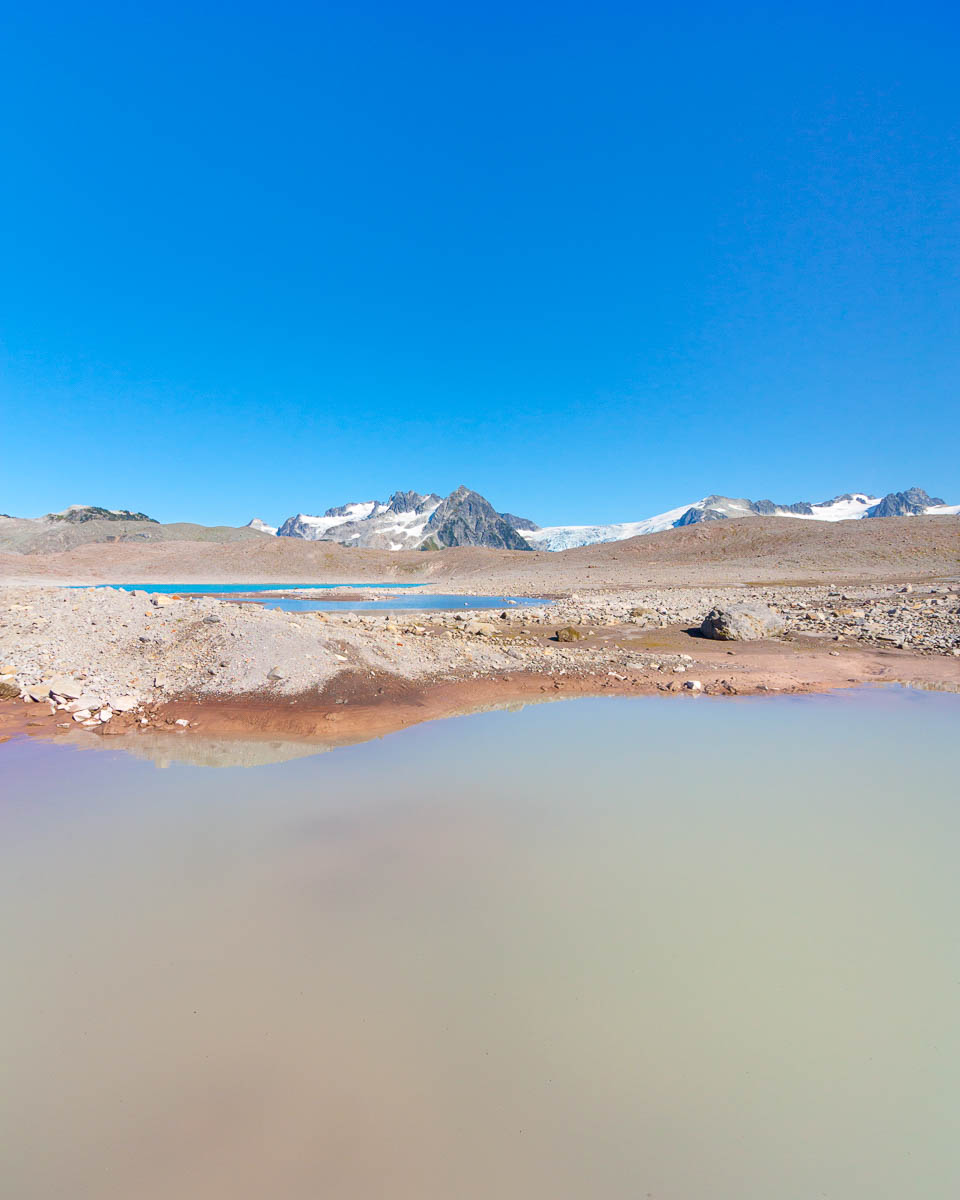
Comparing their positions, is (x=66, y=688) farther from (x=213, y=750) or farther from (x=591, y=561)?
(x=591, y=561)

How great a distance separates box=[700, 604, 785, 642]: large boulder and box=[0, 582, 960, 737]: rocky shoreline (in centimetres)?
50

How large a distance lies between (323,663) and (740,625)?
1426 centimetres

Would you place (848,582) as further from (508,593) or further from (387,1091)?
(387,1091)

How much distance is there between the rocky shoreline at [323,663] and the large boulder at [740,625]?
498 mm

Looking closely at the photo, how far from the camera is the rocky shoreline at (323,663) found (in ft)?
35.3

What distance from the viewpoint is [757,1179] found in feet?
8.85

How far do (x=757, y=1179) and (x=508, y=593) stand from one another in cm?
5331

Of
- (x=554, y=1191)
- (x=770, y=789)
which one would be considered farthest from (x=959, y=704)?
(x=554, y=1191)

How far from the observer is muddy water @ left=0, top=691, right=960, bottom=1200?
282 cm

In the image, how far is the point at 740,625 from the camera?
19328mm

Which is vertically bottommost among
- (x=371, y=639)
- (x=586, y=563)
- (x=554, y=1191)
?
(x=554, y=1191)

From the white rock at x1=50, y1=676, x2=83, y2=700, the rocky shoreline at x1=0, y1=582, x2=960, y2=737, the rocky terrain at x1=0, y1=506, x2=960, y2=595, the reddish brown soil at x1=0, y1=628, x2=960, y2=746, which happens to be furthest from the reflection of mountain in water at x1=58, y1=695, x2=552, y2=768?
the rocky terrain at x1=0, y1=506, x2=960, y2=595

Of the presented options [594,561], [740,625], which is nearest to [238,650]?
[740,625]

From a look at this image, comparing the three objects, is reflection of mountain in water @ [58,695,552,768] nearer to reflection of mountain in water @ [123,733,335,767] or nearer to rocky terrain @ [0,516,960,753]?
reflection of mountain in water @ [123,733,335,767]
